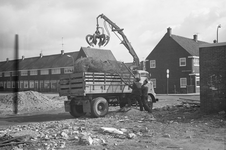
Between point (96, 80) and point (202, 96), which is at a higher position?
point (96, 80)

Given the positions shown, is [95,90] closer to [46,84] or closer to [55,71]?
[55,71]

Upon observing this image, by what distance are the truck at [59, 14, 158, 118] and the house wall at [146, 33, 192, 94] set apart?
2567 cm

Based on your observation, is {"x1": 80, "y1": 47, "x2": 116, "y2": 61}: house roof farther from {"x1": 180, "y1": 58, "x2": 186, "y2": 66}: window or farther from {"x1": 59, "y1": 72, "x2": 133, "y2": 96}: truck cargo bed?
{"x1": 59, "y1": 72, "x2": 133, "y2": 96}: truck cargo bed

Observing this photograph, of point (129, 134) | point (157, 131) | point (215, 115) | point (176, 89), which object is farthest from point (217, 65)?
point (176, 89)

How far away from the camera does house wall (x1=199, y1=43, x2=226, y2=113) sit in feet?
41.8

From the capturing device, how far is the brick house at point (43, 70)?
193 ft

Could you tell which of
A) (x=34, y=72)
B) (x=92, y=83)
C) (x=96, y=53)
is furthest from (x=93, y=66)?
(x=34, y=72)

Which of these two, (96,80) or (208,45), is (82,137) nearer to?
(96,80)

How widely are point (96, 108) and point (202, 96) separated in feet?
17.1

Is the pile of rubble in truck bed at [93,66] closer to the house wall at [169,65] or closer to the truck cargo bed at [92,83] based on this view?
the truck cargo bed at [92,83]

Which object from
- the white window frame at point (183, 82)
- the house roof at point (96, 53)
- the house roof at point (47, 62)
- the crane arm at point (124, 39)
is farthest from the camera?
the house roof at point (47, 62)

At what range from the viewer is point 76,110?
14234 millimetres

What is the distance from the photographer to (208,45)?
43.3 ft

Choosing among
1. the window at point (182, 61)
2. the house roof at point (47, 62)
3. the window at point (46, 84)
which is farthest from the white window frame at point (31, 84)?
the window at point (182, 61)
